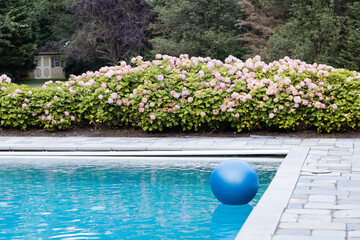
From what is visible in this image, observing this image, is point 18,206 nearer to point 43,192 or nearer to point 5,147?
point 43,192

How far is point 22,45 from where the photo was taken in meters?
44.1

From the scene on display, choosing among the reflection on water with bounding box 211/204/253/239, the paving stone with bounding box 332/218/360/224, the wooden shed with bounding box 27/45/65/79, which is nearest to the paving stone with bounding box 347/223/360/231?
the paving stone with bounding box 332/218/360/224

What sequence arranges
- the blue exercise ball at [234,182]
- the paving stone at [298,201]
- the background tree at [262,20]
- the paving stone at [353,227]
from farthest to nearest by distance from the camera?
1. the background tree at [262,20]
2. the blue exercise ball at [234,182]
3. the paving stone at [298,201]
4. the paving stone at [353,227]

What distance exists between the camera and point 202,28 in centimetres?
3978

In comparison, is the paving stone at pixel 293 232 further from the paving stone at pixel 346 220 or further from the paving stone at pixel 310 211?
the paving stone at pixel 310 211

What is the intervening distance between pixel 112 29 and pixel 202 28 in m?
8.43

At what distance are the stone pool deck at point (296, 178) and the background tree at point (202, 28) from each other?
27.0m

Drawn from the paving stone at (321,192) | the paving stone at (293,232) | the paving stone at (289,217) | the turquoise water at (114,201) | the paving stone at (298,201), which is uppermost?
the paving stone at (293,232)

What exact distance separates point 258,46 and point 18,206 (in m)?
33.0

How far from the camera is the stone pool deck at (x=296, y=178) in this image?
452 cm

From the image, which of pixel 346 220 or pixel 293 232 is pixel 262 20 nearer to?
pixel 346 220

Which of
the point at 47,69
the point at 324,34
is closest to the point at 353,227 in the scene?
the point at 324,34

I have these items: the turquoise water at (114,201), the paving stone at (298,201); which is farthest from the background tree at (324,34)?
the paving stone at (298,201)

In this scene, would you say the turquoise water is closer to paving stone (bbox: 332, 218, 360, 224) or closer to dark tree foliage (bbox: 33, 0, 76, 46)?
paving stone (bbox: 332, 218, 360, 224)
